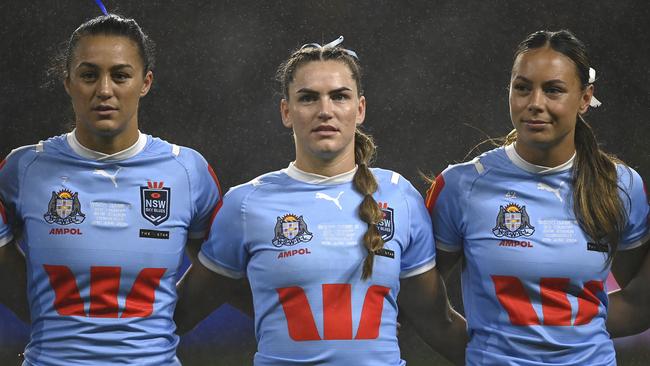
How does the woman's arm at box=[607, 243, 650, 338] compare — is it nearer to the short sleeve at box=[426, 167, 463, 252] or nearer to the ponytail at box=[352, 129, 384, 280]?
the short sleeve at box=[426, 167, 463, 252]

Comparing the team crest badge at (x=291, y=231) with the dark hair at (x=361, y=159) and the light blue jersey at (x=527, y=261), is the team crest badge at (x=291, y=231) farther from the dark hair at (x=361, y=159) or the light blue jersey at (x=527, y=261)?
the light blue jersey at (x=527, y=261)

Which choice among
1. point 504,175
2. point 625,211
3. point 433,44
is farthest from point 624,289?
point 433,44

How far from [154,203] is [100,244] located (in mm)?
161

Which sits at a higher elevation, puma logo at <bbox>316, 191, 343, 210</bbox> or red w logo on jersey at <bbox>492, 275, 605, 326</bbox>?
puma logo at <bbox>316, 191, 343, 210</bbox>

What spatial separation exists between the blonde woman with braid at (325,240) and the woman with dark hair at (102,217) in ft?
0.51

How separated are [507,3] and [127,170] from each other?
7.19ft

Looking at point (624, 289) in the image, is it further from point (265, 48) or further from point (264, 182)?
point (265, 48)

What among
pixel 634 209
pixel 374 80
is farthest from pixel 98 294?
pixel 374 80

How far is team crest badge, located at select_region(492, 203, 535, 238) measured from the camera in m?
2.27

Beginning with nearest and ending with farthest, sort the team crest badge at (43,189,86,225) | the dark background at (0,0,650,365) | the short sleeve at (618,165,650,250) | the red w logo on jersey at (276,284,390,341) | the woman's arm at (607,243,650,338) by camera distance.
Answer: the red w logo on jersey at (276,284,390,341), the team crest badge at (43,189,86,225), the short sleeve at (618,165,650,250), the woman's arm at (607,243,650,338), the dark background at (0,0,650,365)

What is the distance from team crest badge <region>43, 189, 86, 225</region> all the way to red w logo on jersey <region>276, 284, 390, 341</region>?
51 centimetres

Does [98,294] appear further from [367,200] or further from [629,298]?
[629,298]

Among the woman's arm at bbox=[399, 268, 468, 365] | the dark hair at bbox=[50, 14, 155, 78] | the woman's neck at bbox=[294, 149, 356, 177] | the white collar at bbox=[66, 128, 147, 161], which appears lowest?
the woman's arm at bbox=[399, 268, 468, 365]

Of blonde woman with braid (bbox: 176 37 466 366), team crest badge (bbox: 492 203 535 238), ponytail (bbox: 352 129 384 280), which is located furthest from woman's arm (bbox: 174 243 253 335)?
team crest badge (bbox: 492 203 535 238)
